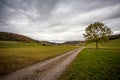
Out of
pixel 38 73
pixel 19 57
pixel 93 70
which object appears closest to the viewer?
pixel 38 73

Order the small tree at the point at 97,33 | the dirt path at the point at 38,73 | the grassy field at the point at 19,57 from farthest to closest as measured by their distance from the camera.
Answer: the small tree at the point at 97,33, the grassy field at the point at 19,57, the dirt path at the point at 38,73

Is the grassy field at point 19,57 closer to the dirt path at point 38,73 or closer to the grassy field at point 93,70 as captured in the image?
the dirt path at point 38,73

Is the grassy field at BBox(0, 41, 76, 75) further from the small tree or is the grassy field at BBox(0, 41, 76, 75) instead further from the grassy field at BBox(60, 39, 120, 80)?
the small tree

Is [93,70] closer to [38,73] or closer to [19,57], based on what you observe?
[38,73]

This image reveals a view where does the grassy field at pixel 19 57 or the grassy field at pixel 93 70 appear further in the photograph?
the grassy field at pixel 19 57

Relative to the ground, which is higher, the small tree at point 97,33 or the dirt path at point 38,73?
the small tree at point 97,33

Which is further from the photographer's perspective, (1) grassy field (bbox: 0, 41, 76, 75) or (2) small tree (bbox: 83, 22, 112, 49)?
(2) small tree (bbox: 83, 22, 112, 49)

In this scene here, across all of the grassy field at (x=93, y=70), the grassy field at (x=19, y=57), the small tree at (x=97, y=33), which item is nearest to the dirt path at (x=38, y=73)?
the grassy field at (x=93, y=70)

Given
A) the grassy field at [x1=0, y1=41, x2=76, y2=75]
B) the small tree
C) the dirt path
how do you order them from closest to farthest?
the dirt path, the grassy field at [x1=0, y1=41, x2=76, y2=75], the small tree

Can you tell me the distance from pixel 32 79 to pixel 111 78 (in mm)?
7133

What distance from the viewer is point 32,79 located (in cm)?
760

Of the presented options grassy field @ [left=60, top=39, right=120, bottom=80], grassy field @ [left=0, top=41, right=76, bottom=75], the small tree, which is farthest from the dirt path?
the small tree

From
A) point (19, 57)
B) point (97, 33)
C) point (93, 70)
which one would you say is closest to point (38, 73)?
point (93, 70)

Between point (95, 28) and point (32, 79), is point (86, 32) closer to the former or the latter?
point (95, 28)
